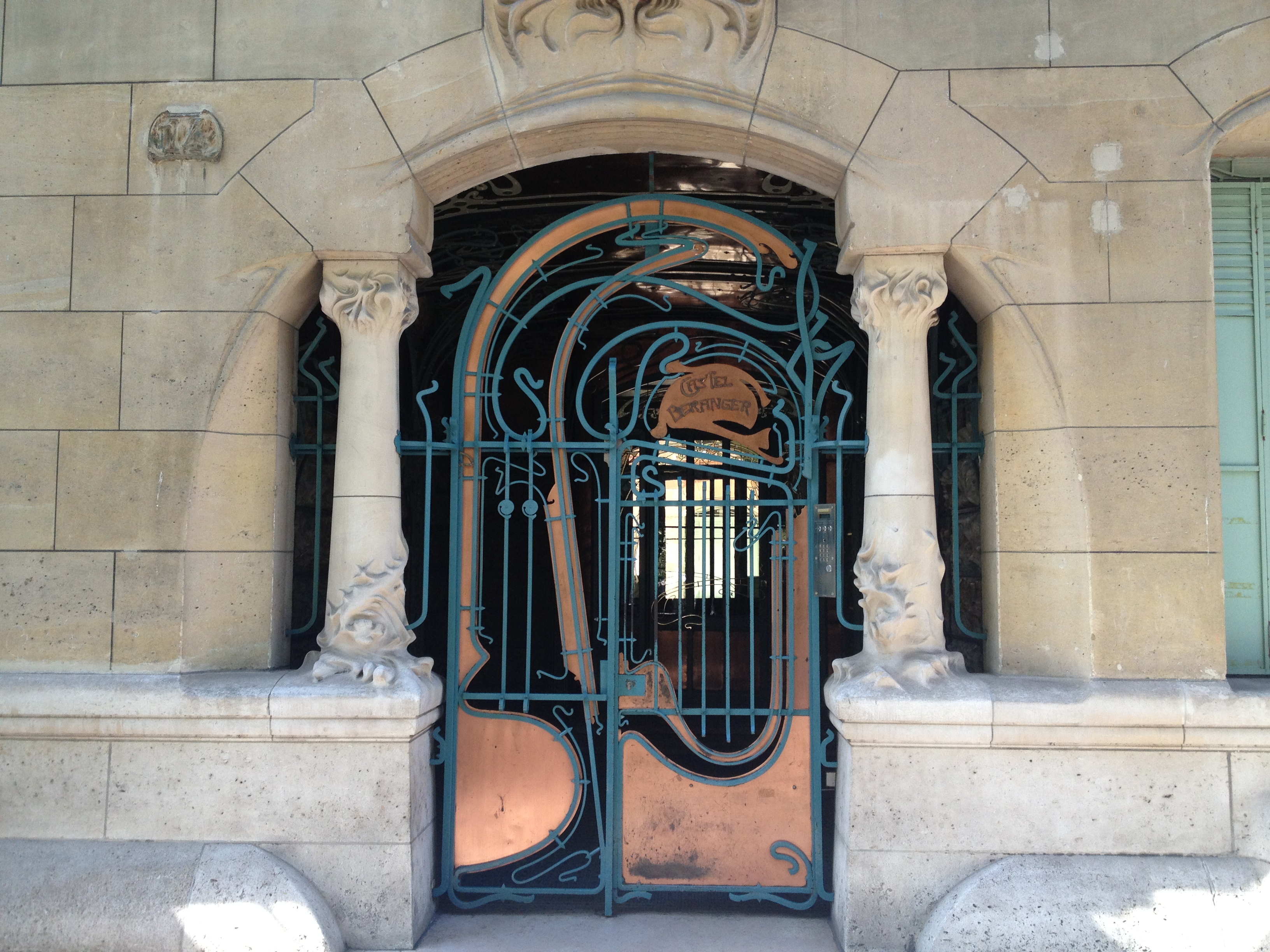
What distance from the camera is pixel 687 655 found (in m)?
10.4

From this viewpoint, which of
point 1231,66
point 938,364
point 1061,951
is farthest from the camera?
point 938,364

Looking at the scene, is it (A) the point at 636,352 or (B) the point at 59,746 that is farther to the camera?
(A) the point at 636,352

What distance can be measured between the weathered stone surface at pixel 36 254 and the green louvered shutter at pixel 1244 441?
560 cm

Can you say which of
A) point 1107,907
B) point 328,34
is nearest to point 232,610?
point 328,34

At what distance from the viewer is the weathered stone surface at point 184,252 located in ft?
14.8

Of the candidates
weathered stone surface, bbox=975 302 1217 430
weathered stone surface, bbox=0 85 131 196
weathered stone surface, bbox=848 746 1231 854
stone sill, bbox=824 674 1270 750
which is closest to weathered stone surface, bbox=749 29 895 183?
weathered stone surface, bbox=975 302 1217 430

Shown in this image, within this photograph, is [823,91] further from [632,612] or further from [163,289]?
[163,289]

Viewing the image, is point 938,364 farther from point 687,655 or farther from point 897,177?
point 687,655

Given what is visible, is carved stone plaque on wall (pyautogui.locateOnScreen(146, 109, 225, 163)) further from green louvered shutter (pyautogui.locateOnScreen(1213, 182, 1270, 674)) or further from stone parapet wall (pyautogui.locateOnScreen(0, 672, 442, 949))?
green louvered shutter (pyautogui.locateOnScreen(1213, 182, 1270, 674))

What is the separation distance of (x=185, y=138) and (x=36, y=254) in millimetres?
915

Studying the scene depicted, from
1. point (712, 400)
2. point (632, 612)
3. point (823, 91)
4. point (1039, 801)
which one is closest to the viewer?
point (1039, 801)

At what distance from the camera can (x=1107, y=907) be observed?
3.91 m

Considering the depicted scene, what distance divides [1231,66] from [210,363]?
196 inches

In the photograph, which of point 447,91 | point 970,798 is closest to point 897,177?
point 447,91
